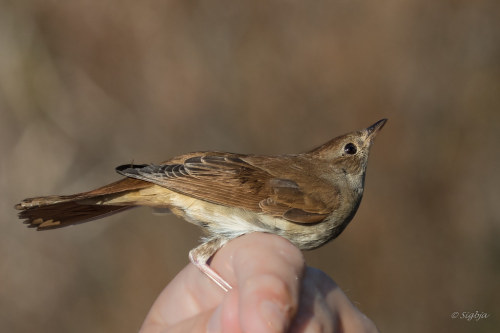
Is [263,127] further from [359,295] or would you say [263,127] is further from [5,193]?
[5,193]

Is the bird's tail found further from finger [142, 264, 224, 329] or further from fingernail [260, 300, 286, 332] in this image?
fingernail [260, 300, 286, 332]

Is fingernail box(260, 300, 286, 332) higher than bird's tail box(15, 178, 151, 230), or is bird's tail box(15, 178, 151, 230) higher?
bird's tail box(15, 178, 151, 230)

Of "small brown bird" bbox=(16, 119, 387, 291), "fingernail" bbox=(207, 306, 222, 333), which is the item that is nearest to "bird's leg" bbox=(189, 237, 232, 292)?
"small brown bird" bbox=(16, 119, 387, 291)

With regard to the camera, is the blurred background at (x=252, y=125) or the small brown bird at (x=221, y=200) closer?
the small brown bird at (x=221, y=200)

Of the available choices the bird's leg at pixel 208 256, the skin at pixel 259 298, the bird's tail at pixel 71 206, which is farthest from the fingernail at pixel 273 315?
the bird's tail at pixel 71 206

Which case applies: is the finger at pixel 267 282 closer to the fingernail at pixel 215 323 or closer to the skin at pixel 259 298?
the skin at pixel 259 298

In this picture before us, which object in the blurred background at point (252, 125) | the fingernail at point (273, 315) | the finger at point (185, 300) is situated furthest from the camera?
the blurred background at point (252, 125)

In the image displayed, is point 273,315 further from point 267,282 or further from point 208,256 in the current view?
point 208,256

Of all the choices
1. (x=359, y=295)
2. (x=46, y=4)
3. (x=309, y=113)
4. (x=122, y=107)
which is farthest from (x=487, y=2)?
(x=46, y=4)

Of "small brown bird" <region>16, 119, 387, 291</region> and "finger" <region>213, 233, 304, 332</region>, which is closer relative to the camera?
"finger" <region>213, 233, 304, 332</region>
